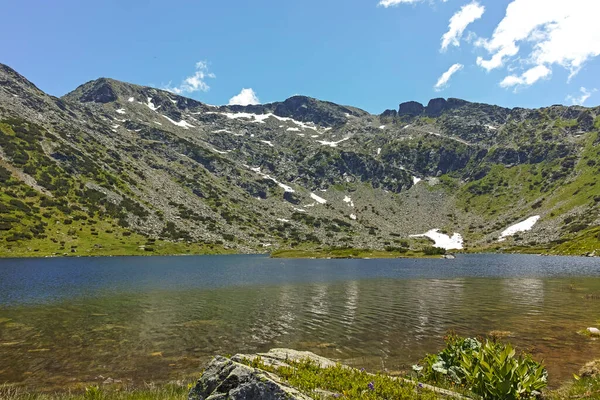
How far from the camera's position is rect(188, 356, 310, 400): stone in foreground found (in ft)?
27.1

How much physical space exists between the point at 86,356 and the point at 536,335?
3649cm

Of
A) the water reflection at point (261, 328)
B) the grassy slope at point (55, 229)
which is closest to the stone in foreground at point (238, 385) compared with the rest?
the water reflection at point (261, 328)

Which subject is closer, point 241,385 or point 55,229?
point 241,385

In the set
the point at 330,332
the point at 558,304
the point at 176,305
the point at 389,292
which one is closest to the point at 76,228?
the point at 176,305

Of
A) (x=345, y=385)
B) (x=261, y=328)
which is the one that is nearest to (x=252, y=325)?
(x=261, y=328)

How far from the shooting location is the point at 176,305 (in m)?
45.8

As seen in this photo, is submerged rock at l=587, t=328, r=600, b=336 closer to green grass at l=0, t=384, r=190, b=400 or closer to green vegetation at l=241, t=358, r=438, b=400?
green vegetation at l=241, t=358, r=438, b=400

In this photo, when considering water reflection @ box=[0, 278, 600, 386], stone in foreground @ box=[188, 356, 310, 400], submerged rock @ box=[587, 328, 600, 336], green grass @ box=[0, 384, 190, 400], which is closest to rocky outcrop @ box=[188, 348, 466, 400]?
stone in foreground @ box=[188, 356, 310, 400]

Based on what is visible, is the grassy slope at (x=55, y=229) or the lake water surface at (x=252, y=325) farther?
the grassy slope at (x=55, y=229)

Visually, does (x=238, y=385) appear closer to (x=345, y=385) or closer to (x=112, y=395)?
(x=345, y=385)

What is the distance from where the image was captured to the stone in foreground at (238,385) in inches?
326

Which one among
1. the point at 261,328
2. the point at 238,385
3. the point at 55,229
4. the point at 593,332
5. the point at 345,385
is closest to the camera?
the point at 238,385

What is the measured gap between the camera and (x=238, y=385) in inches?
340

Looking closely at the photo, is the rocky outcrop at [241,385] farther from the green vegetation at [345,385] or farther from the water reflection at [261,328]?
the water reflection at [261,328]
